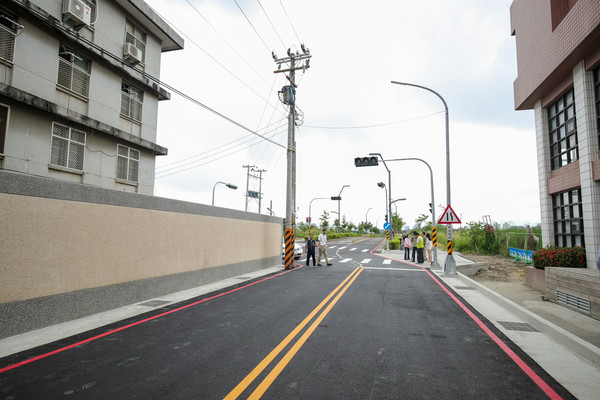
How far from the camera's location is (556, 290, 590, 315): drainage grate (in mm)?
7453

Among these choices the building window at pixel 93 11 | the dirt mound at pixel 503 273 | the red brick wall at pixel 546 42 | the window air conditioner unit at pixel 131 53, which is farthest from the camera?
the dirt mound at pixel 503 273

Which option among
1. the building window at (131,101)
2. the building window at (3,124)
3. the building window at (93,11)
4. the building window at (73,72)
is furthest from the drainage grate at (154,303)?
the building window at (93,11)

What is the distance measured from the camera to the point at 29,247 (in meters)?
5.97

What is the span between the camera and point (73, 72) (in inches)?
500

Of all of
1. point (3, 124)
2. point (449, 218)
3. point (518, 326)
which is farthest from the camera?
point (449, 218)

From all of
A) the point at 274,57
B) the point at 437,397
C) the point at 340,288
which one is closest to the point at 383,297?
the point at 340,288

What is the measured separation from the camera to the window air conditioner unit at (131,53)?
550 inches

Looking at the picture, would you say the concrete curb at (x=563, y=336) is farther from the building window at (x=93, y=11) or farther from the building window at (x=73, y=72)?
the building window at (x=93, y=11)

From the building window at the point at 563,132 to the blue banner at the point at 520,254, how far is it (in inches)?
286

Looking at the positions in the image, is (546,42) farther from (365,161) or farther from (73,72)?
(73,72)

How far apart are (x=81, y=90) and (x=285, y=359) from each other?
45.0 feet

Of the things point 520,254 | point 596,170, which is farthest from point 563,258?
point 520,254

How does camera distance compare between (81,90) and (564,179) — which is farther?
(81,90)

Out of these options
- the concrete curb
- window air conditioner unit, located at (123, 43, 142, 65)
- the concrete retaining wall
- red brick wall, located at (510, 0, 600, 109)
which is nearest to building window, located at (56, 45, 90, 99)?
window air conditioner unit, located at (123, 43, 142, 65)
